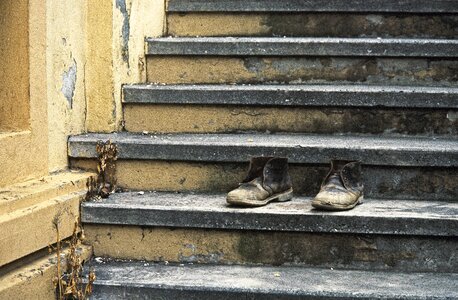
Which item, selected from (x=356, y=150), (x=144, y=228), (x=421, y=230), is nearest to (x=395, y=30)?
(x=356, y=150)

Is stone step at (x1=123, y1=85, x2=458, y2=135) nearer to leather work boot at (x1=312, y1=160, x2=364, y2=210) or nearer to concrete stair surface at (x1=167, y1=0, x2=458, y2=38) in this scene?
leather work boot at (x1=312, y1=160, x2=364, y2=210)

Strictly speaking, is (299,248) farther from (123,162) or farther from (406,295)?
(123,162)

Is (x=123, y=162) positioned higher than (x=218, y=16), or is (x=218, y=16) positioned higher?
(x=218, y=16)

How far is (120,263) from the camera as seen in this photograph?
3326mm

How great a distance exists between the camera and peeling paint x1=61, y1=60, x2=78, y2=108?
3637 mm

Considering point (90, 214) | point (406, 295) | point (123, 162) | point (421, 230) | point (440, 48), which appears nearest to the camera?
point (406, 295)

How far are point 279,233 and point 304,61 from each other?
4.42ft

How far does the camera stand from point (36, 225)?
3.04m

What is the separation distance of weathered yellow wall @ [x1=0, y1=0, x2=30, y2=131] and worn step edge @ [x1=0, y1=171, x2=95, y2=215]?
248mm

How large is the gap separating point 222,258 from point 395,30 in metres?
2.02

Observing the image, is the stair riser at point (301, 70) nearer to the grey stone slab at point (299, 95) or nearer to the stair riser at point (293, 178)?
the grey stone slab at point (299, 95)

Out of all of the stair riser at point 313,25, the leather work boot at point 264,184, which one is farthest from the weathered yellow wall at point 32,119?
the stair riser at point 313,25

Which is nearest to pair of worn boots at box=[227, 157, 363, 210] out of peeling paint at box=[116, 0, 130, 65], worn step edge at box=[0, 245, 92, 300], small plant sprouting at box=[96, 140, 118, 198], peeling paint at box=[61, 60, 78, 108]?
small plant sprouting at box=[96, 140, 118, 198]

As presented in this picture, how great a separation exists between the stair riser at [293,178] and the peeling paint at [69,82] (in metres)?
0.30
